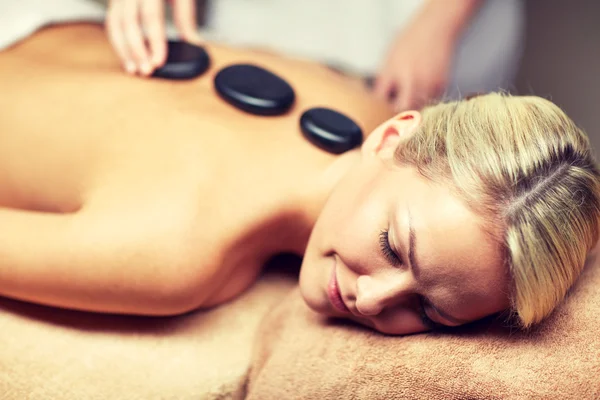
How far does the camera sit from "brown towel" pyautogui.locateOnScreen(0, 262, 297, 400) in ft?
2.58

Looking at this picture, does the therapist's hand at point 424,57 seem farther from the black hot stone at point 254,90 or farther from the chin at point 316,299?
the chin at point 316,299

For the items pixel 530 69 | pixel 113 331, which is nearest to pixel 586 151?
pixel 113 331

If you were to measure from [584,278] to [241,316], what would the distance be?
512 mm

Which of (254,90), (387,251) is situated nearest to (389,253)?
(387,251)

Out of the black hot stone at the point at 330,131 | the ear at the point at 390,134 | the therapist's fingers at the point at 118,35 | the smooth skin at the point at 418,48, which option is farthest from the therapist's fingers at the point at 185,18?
the ear at the point at 390,134

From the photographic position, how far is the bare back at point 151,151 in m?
0.81

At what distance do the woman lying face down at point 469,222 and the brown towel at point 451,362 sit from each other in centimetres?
3

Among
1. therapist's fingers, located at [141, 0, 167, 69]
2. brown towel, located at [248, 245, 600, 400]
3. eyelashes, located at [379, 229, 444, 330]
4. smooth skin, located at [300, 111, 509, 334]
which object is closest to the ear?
smooth skin, located at [300, 111, 509, 334]

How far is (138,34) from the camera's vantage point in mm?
987

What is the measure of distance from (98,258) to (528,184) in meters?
0.56

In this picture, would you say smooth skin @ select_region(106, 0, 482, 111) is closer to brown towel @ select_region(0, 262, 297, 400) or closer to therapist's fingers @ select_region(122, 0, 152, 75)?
therapist's fingers @ select_region(122, 0, 152, 75)

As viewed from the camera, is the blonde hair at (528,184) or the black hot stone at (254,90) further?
the black hot stone at (254,90)

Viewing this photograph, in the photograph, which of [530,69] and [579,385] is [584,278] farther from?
[530,69]

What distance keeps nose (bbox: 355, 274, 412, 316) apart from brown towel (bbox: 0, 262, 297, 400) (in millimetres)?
251
